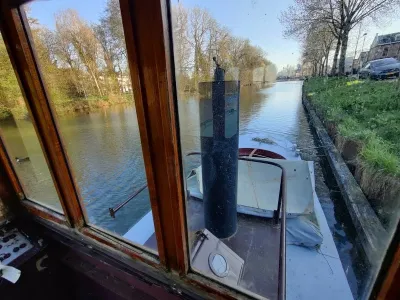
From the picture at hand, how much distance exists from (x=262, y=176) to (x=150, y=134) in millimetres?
3095

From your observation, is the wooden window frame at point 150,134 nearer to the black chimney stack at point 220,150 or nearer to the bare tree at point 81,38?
the bare tree at point 81,38

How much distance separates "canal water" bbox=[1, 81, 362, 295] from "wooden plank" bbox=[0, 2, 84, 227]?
2.4 inches

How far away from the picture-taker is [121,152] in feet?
6.86

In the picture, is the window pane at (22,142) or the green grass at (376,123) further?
the green grass at (376,123)

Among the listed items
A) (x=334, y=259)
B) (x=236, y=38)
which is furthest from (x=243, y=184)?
(x=236, y=38)

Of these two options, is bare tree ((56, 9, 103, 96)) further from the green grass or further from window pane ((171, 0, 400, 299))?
the green grass

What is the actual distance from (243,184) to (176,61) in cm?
302

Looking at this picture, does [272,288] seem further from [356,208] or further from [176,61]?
[356,208]

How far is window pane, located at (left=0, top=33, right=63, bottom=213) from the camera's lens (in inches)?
38.8

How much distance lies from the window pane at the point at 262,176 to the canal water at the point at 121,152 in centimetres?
5

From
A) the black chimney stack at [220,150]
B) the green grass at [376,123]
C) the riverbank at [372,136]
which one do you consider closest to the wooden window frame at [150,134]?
the black chimney stack at [220,150]

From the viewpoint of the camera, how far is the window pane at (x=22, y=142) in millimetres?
985

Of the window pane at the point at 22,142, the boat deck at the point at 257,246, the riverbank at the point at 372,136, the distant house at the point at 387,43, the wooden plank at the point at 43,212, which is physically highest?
the distant house at the point at 387,43

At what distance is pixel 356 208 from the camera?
3191 millimetres
